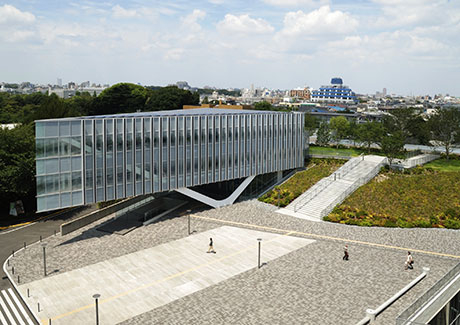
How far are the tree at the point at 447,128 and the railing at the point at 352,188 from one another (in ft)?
41.0

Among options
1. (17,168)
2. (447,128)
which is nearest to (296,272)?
(17,168)

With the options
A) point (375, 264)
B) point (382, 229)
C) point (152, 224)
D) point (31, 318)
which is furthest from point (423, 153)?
point (31, 318)

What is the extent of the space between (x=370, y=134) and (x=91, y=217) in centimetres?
4193

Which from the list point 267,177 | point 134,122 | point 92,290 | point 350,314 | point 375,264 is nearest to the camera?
point 350,314

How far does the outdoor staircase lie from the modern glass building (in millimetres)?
6475

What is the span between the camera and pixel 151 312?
24.0 meters

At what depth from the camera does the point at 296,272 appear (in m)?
29.5

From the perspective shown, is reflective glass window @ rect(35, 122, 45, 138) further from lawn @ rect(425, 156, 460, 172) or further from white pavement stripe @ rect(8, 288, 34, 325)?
lawn @ rect(425, 156, 460, 172)

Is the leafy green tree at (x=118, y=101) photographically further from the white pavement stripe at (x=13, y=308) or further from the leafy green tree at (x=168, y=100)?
the white pavement stripe at (x=13, y=308)

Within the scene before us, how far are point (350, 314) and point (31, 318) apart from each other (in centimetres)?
1888

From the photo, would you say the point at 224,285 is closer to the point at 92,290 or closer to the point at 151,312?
the point at 151,312

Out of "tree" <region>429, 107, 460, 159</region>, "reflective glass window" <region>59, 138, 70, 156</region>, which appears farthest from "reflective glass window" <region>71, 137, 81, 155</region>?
"tree" <region>429, 107, 460, 159</region>

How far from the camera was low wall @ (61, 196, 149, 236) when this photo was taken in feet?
126

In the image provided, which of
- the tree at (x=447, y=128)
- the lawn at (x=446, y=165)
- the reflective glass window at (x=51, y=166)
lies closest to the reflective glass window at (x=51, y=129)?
the reflective glass window at (x=51, y=166)
